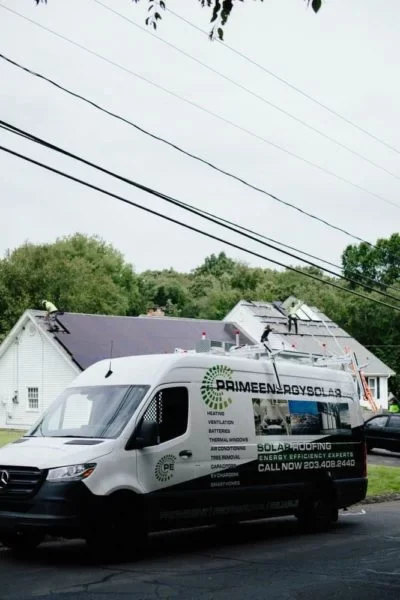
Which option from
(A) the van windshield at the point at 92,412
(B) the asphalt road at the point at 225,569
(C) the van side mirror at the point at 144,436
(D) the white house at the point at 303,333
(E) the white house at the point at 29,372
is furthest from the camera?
(D) the white house at the point at 303,333

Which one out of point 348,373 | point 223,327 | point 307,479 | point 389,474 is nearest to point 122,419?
point 307,479

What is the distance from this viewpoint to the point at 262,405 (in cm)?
1434

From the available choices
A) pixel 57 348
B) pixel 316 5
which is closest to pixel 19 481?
pixel 316 5

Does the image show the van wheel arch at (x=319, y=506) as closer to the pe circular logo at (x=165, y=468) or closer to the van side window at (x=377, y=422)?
the pe circular logo at (x=165, y=468)

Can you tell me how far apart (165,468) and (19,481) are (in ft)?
6.23

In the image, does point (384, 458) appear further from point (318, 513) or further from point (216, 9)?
point (216, 9)

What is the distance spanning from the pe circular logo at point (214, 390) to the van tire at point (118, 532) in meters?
2.05

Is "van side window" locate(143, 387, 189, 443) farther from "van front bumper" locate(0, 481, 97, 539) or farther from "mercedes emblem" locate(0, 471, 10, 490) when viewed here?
"mercedes emblem" locate(0, 471, 10, 490)

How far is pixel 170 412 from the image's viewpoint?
12.6 meters

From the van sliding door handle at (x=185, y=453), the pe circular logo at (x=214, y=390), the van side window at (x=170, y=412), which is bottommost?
the van sliding door handle at (x=185, y=453)

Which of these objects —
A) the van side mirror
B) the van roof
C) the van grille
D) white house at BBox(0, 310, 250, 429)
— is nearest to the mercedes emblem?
the van grille

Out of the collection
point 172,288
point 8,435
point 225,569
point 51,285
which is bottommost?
point 225,569

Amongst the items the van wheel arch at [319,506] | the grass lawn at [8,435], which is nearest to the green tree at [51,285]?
the grass lawn at [8,435]

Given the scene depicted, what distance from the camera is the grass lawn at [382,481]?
2214 centimetres
